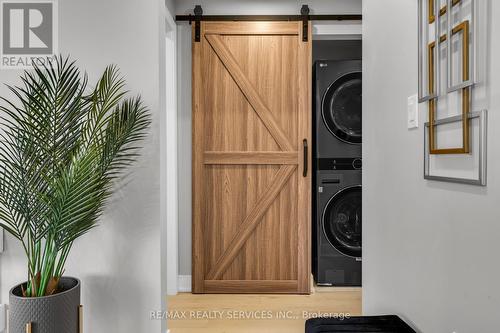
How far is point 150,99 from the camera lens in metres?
2.14

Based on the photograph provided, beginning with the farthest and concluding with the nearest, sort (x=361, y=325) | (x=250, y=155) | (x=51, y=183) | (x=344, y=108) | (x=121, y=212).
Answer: (x=344, y=108) < (x=250, y=155) < (x=121, y=212) < (x=51, y=183) < (x=361, y=325)

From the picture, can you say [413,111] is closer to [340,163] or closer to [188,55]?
[340,163]

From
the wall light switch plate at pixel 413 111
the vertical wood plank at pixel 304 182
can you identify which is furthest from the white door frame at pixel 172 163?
the wall light switch plate at pixel 413 111

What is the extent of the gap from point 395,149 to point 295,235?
1754mm

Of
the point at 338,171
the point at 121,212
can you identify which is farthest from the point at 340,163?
the point at 121,212

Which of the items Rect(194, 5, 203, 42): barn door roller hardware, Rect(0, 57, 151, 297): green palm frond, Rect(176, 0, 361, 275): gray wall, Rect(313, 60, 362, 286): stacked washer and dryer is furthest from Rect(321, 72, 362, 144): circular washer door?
Rect(0, 57, 151, 297): green palm frond

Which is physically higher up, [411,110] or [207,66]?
[207,66]

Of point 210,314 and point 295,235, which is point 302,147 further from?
point 210,314

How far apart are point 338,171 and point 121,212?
199cm

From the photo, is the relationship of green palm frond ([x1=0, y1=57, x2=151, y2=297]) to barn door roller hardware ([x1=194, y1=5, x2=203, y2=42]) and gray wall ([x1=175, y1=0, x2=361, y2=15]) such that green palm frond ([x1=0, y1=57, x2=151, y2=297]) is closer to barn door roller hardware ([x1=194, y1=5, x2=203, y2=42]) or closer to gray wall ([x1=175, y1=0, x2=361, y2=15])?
barn door roller hardware ([x1=194, y1=5, x2=203, y2=42])

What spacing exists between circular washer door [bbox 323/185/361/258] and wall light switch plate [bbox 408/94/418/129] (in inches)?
76.1

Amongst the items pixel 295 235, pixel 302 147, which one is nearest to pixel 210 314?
pixel 295 235

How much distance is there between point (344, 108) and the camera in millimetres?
3293

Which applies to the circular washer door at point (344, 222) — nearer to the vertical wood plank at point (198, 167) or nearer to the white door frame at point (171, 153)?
the vertical wood plank at point (198, 167)
